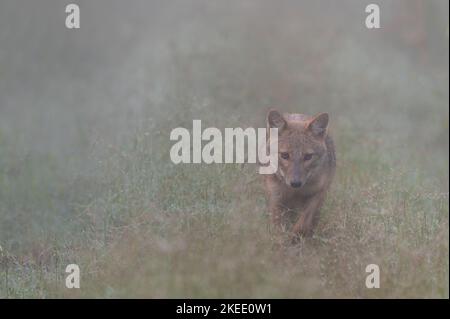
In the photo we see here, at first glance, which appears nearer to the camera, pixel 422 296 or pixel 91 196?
pixel 422 296

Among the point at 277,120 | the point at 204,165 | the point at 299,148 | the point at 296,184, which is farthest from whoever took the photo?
the point at 204,165

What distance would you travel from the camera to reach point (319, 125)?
319 inches

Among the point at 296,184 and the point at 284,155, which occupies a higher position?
the point at 284,155

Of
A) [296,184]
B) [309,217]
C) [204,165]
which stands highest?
[204,165]

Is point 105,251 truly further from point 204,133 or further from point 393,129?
point 393,129

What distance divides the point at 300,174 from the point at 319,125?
0.69 meters

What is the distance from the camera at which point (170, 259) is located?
640cm

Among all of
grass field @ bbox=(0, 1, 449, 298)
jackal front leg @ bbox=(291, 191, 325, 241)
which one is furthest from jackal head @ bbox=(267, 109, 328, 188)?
grass field @ bbox=(0, 1, 449, 298)

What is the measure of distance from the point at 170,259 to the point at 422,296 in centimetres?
193

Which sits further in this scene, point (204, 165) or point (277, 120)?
point (204, 165)

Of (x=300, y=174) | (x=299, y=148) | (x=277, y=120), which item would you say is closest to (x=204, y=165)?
(x=277, y=120)

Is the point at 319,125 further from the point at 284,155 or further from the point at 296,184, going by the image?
the point at 296,184

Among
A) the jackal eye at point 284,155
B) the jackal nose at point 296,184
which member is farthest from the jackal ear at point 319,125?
the jackal nose at point 296,184

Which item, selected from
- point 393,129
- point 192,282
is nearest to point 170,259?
point 192,282
